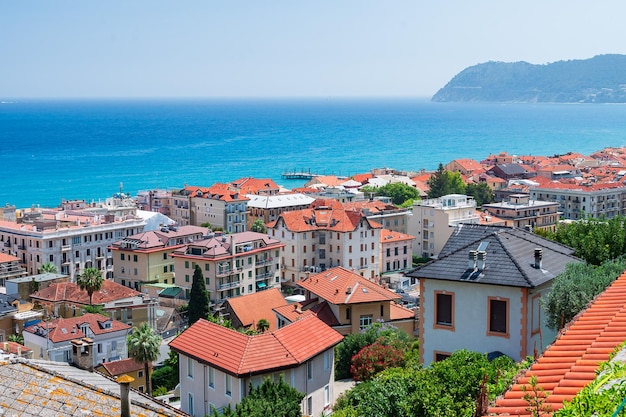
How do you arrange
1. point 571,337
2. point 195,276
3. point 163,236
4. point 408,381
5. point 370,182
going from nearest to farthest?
point 571,337 < point 408,381 < point 195,276 < point 163,236 < point 370,182

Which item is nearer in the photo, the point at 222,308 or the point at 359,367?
the point at 359,367

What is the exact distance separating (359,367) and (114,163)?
158 meters

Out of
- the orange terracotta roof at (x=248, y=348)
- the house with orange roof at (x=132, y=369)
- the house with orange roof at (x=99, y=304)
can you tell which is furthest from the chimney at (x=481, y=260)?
the house with orange roof at (x=99, y=304)

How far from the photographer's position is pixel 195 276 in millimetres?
47562

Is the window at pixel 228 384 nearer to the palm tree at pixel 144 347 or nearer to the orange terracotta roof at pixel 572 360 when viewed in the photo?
the orange terracotta roof at pixel 572 360

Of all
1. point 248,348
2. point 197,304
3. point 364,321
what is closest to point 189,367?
point 248,348

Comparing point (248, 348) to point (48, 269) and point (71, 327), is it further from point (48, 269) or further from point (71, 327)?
point (48, 269)

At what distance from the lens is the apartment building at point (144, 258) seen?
59312 millimetres

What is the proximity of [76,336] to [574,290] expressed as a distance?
27.9m

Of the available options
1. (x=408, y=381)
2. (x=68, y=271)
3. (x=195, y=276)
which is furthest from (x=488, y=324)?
(x=68, y=271)

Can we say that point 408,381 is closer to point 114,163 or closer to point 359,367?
point 359,367

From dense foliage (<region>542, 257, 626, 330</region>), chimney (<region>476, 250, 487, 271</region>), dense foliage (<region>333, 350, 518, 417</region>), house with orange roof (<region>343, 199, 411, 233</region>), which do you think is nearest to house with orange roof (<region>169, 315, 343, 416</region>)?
chimney (<region>476, 250, 487, 271</region>)

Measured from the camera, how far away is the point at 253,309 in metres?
46.2

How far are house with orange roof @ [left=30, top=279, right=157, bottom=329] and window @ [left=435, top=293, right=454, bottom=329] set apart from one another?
31.6 meters
